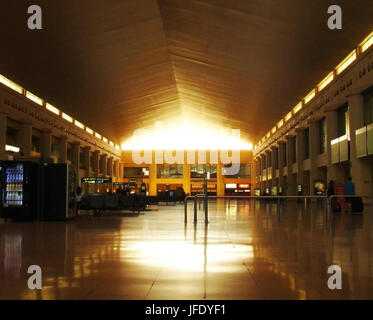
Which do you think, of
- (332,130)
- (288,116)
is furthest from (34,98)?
(288,116)

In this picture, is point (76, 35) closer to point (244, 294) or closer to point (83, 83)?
point (83, 83)

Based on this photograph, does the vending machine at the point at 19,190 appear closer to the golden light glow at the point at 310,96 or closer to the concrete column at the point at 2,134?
the concrete column at the point at 2,134

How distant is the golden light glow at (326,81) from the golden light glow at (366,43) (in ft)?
15.3

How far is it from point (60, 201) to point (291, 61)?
1396 centimetres

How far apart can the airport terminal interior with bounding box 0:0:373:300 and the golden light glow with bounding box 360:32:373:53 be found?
0.05 metres

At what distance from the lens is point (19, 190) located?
14008 millimetres

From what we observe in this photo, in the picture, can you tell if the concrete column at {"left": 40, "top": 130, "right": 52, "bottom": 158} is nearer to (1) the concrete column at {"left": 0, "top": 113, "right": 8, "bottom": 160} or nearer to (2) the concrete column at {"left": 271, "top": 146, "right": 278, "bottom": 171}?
(1) the concrete column at {"left": 0, "top": 113, "right": 8, "bottom": 160}

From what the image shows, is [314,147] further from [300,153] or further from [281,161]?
[281,161]

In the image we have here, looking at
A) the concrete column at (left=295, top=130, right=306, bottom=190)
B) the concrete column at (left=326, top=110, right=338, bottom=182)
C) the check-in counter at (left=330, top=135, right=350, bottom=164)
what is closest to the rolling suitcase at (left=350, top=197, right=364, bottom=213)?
the check-in counter at (left=330, top=135, right=350, bottom=164)

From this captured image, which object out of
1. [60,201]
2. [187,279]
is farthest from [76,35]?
[187,279]

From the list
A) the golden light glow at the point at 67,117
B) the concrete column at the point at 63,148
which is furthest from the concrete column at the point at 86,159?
the concrete column at the point at 63,148

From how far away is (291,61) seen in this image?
23.1m

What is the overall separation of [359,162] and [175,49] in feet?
36.3
